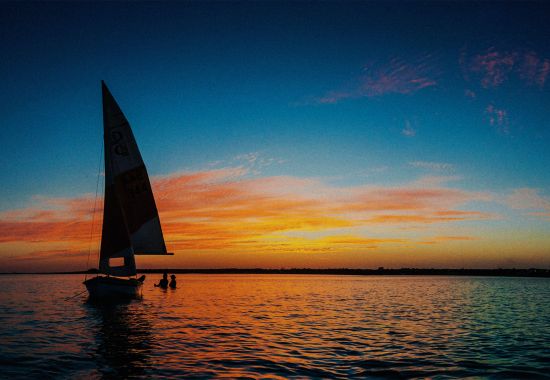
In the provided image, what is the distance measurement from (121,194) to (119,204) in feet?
5.42

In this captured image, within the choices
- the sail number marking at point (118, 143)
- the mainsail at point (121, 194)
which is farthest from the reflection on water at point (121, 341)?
the sail number marking at point (118, 143)

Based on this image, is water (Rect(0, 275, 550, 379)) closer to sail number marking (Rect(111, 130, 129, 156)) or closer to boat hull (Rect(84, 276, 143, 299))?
boat hull (Rect(84, 276, 143, 299))

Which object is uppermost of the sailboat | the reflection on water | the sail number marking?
the sail number marking

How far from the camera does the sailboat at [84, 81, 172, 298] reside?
37.1 metres

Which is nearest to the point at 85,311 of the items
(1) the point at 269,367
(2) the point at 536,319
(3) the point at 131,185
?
(3) the point at 131,185

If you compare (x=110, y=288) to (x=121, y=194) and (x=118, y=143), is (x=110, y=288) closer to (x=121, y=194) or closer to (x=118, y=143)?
(x=121, y=194)

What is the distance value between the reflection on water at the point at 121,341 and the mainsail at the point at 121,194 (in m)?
5.05

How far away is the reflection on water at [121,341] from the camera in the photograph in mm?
14727

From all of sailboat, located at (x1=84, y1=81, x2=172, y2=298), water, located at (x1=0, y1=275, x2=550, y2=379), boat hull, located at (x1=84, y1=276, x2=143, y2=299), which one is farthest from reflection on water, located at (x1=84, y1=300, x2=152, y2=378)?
sailboat, located at (x1=84, y1=81, x2=172, y2=298)

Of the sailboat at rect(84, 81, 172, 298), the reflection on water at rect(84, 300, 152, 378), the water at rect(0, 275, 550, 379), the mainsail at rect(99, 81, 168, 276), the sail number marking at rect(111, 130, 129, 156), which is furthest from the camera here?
the sail number marking at rect(111, 130, 129, 156)

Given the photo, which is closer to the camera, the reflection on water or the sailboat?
the reflection on water

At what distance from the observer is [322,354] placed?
16938mm

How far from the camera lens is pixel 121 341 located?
20.2 metres

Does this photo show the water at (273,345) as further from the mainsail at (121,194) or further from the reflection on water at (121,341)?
the mainsail at (121,194)
